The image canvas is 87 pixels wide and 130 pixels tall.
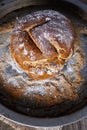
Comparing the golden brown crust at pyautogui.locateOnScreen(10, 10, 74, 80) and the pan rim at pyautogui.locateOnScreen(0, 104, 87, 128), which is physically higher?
the golden brown crust at pyautogui.locateOnScreen(10, 10, 74, 80)

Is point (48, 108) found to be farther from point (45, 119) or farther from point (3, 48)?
point (3, 48)

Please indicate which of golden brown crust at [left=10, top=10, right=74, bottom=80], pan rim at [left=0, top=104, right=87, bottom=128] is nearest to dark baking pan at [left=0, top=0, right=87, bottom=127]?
pan rim at [left=0, top=104, right=87, bottom=128]

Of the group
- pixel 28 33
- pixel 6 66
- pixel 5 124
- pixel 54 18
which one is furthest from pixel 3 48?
pixel 5 124

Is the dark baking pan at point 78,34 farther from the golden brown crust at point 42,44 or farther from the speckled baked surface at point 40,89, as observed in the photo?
the golden brown crust at point 42,44

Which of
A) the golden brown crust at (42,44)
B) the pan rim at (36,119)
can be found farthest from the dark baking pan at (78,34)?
the golden brown crust at (42,44)

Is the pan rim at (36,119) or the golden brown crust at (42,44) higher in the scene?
the golden brown crust at (42,44)

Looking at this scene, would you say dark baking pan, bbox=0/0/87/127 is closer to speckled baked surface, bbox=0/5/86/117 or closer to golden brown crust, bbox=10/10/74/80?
speckled baked surface, bbox=0/5/86/117
